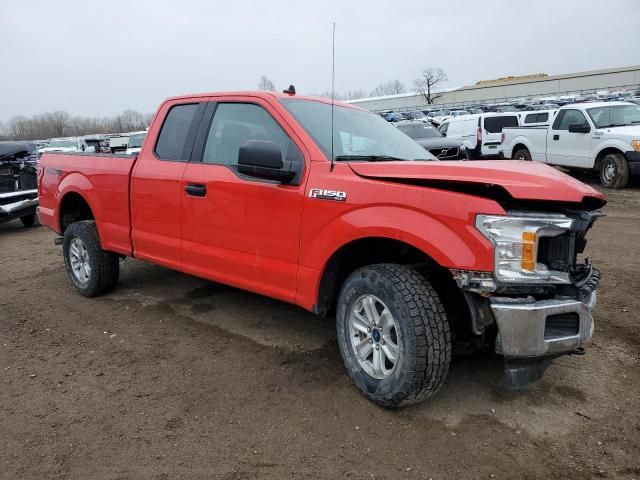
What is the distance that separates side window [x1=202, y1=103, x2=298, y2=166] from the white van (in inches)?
484

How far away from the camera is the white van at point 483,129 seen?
1609 centimetres

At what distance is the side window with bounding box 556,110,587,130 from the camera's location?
12.4 metres

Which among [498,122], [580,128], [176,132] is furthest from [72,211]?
[498,122]

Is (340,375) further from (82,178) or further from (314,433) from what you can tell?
(82,178)

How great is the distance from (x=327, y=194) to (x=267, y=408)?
1.34 metres

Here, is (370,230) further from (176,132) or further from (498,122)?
(498,122)

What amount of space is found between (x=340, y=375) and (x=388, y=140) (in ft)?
6.00

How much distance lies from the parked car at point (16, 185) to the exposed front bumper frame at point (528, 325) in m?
9.42

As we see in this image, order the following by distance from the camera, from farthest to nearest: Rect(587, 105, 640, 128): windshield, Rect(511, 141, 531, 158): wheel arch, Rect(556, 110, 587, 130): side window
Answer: Rect(511, 141, 531, 158): wheel arch → Rect(556, 110, 587, 130): side window → Rect(587, 105, 640, 128): windshield

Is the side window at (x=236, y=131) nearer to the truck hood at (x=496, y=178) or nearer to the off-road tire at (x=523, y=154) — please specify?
the truck hood at (x=496, y=178)

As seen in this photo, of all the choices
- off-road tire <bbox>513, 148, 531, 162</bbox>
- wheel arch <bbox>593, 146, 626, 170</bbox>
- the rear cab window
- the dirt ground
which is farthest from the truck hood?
the rear cab window

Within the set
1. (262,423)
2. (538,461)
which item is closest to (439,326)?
(538,461)

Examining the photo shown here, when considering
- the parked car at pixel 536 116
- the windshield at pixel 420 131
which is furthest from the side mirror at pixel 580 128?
the parked car at pixel 536 116

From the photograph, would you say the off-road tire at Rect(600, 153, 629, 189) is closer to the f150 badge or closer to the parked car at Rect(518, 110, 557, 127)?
the parked car at Rect(518, 110, 557, 127)
